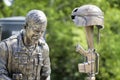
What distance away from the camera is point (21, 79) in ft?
21.8

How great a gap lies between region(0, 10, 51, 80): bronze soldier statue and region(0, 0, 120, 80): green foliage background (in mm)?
10263

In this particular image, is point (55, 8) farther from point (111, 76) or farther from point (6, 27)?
point (6, 27)

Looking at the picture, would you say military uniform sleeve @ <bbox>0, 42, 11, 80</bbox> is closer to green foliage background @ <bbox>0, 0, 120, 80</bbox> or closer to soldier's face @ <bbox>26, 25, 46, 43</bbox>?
soldier's face @ <bbox>26, 25, 46, 43</bbox>

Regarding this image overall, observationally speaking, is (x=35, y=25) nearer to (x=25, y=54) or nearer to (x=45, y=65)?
(x=25, y=54)

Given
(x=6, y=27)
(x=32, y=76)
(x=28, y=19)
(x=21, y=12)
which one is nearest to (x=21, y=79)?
(x=32, y=76)

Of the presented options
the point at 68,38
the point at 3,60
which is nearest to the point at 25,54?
the point at 3,60

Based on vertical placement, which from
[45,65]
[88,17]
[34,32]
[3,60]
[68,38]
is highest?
[88,17]

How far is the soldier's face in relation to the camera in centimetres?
644

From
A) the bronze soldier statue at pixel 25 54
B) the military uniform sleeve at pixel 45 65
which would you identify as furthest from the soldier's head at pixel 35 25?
the military uniform sleeve at pixel 45 65

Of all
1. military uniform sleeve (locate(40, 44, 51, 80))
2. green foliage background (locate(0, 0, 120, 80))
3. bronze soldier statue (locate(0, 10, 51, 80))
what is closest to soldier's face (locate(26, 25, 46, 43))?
bronze soldier statue (locate(0, 10, 51, 80))

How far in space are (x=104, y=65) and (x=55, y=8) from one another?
2.20m

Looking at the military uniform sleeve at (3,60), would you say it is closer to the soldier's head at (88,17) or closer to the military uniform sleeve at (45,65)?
the military uniform sleeve at (45,65)

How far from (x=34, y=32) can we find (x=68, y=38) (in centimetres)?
1101

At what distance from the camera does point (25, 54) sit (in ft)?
21.8
